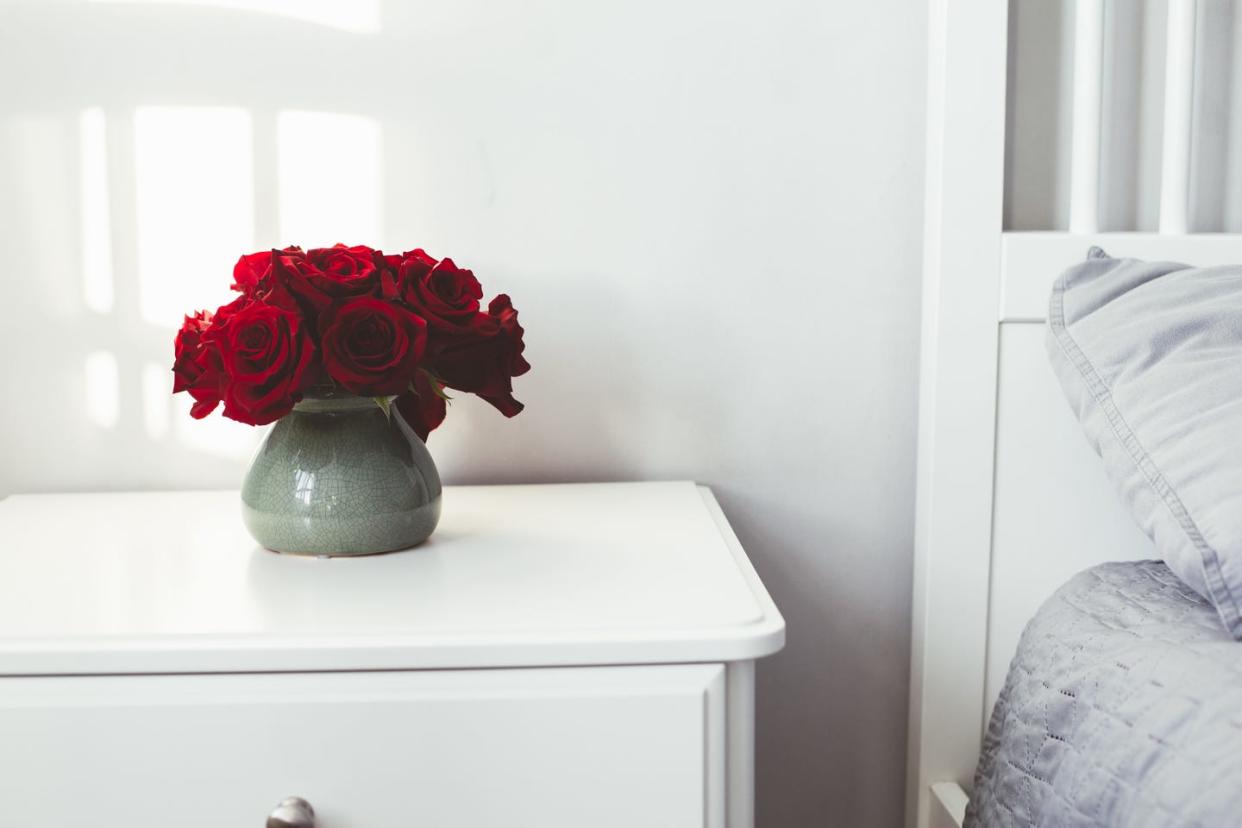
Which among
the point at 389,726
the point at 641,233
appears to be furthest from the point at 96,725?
the point at 641,233

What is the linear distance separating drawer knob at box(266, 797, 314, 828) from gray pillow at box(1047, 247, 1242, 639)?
2.11 feet

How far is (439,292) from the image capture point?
0.87 m

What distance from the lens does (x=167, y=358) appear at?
45.3 inches

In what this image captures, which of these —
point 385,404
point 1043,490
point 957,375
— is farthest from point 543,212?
point 1043,490

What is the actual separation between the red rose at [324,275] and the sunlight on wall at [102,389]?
402 mm

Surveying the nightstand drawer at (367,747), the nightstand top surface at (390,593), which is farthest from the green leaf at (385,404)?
the nightstand drawer at (367,747)

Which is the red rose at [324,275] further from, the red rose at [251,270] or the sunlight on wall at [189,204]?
the sunlight on wall at [189,204]

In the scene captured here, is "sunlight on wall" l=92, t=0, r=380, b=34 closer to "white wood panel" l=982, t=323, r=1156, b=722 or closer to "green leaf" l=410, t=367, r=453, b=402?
"green leaf" l=410, t=367, r=453, b=402

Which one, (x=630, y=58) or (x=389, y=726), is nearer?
(x=389, y=726)

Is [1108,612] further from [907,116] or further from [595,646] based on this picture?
[907,116]

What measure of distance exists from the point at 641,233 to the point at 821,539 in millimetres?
395

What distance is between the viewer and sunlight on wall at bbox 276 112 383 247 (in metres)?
1.12

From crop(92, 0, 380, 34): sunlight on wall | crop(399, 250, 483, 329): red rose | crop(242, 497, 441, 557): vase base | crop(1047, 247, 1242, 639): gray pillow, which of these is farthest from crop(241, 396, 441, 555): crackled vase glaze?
crop(1047, 247, 1242, 639): gray pillow

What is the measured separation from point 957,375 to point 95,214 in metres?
0.91
